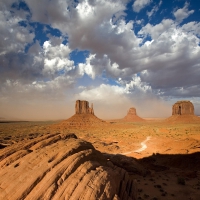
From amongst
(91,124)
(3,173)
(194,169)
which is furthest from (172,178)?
(91,124)

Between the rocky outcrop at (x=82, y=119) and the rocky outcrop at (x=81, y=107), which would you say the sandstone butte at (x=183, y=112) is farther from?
the rocky outcrop at (x=81, y=107)

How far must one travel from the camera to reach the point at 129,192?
465 inches

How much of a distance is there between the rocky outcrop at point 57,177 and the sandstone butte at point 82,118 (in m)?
97.1

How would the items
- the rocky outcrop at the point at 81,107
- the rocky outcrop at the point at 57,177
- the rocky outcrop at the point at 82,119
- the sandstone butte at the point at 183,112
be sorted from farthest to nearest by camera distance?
the sandstone butte at the point at 183,112 < the rocky outcrop at the point at 81,107 < the rocky outcrop at the point at 82,119 < the rocky outcrop at the point at 57,177

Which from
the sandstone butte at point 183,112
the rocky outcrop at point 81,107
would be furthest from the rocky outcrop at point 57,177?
the sandstone butte at point 183,112

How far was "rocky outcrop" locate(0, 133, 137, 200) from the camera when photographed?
26.6 feet

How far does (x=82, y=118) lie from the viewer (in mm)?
122062

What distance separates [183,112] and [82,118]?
9155 cm

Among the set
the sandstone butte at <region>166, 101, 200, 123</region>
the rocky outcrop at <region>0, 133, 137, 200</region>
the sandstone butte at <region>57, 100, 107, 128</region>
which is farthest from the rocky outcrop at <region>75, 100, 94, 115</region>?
the rocky outcrop at <region>0, 133, 137, 200</region>

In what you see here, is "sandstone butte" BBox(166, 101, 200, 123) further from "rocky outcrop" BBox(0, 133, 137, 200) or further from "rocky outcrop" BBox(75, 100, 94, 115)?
"rocky outcrop" BBox(0, 133, 137, 200)

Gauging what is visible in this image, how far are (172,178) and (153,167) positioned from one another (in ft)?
15.7

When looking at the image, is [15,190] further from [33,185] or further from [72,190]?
[72,190]

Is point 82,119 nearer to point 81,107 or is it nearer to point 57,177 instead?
point 81,107

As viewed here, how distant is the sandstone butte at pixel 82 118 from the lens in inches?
4400
